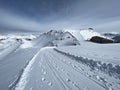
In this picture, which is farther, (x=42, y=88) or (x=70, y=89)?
(x=42, y=88)

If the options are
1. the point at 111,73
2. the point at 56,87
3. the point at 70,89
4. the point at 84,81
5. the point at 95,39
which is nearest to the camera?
the point at 70,89

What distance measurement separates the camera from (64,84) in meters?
5.54

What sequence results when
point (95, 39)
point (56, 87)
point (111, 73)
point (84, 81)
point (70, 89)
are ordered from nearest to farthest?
point (70, 89), point (56, 87), point (84, 81), point (111, 73), point (95, 39)

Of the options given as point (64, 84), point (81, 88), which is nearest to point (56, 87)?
point (64, 84)

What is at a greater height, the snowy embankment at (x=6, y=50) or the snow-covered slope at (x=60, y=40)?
the snowy embankment at (x=6, y=50)

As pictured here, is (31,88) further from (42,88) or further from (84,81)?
(84,81)

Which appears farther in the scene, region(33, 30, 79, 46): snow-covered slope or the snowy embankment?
region(33, 30, 79, 46): snow-covered slope

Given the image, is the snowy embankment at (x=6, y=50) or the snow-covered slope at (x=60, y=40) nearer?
the snowy embankment at (x=6, y=50)

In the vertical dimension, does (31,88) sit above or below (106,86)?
below

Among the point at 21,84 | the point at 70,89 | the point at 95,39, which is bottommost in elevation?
the point at 95,39

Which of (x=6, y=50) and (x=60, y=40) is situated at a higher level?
(x=6, y=50)

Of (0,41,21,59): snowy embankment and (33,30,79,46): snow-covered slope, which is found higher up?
(0,41,21,59): snowy embankment

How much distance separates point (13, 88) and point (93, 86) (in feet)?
12.9

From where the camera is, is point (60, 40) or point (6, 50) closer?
point (6, 50)
